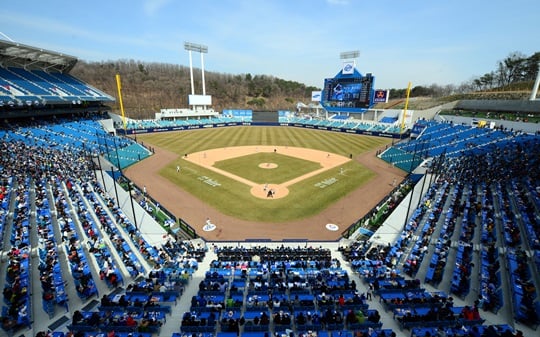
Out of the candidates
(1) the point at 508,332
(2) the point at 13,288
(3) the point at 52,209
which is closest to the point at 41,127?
(3) the point at 52,209

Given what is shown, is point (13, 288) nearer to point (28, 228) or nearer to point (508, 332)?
point (28, 228)

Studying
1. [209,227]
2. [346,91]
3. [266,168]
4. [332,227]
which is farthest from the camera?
[346,91]

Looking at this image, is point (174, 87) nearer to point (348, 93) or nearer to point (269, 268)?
point (348, 93)

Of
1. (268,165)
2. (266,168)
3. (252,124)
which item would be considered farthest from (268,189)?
(252,124)

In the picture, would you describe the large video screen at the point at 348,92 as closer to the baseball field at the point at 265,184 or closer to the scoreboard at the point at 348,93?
the scoreboard at the point at 348,93

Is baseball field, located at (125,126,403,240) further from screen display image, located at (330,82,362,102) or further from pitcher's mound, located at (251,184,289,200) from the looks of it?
screen display image, located at (330,82,362,102)

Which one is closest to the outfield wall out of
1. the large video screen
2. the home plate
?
the large video screen
